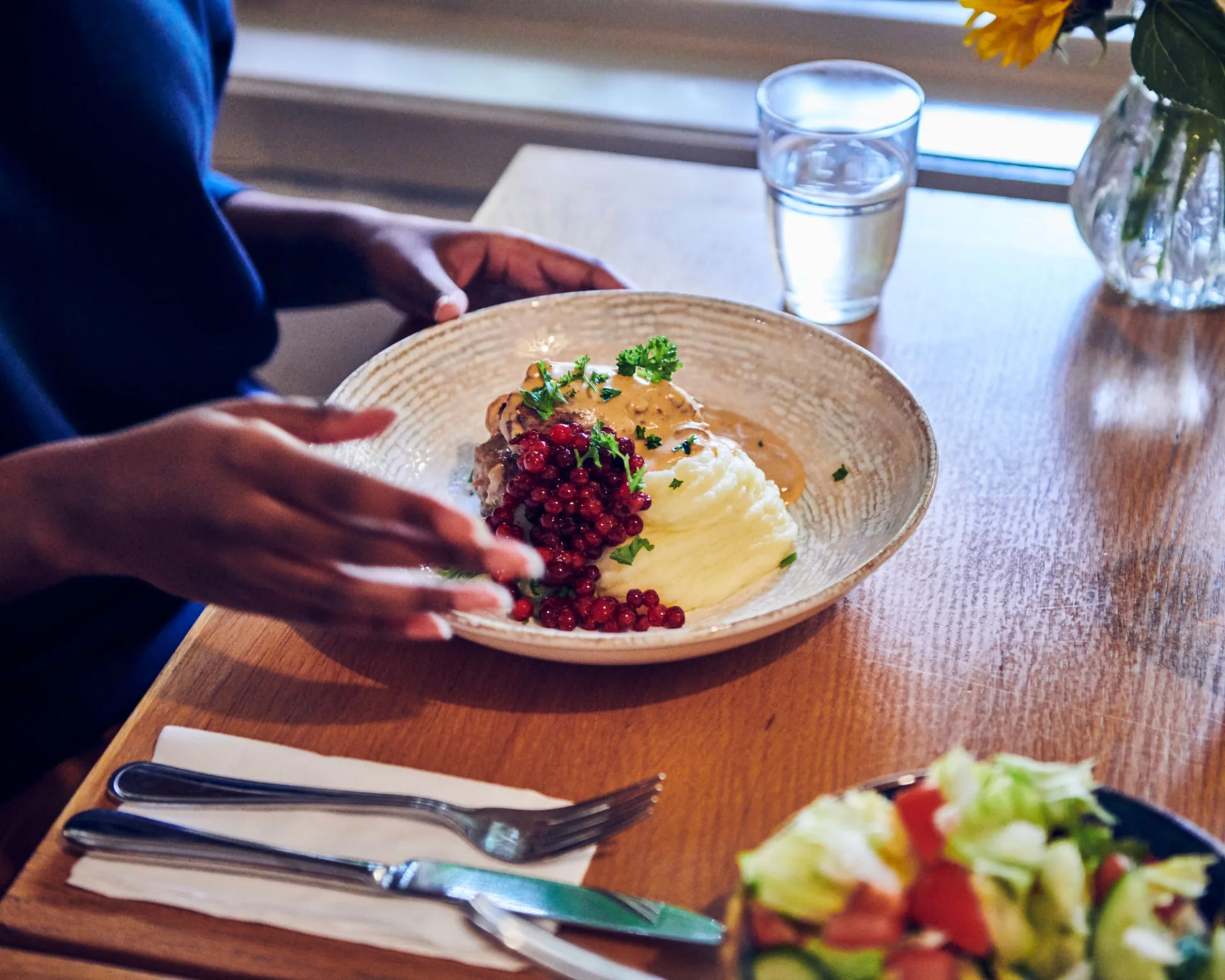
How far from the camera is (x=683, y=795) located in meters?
0.81

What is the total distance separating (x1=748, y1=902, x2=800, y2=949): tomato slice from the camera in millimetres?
584

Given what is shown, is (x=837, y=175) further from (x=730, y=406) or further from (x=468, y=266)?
(x=468, y=266)

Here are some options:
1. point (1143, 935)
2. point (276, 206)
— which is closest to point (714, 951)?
point (1143, 935)

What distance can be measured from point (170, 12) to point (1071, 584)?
4.11 feet

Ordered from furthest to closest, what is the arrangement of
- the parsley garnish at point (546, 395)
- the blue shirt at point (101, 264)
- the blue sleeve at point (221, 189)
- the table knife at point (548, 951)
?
the blue sleeve at point (221, 189) → the blue shirt at point (101, 264) → the parsley garnish at point (546, 395) → the table knife at point (548, 951)

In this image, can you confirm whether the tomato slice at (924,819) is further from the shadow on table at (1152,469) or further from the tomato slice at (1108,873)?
the shadow on table at (1152,469)

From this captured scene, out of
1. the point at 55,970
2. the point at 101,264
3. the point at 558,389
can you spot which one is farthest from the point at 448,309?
the point at 55,970

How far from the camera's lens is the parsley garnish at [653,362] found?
Answer: 1109 mm

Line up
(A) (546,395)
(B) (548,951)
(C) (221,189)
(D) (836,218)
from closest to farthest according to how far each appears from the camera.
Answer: (B) (548,951) < (A) (546,395) < (D) (836,218) < (C) (221,189)

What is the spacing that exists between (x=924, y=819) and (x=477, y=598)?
32cm

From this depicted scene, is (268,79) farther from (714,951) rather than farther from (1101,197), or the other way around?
(714,951)

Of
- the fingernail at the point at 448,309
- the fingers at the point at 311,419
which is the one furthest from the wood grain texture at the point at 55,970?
the fingernail at the point at 448,309

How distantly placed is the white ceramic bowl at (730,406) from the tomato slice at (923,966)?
0.31 metres

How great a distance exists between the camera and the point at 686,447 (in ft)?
3.51
